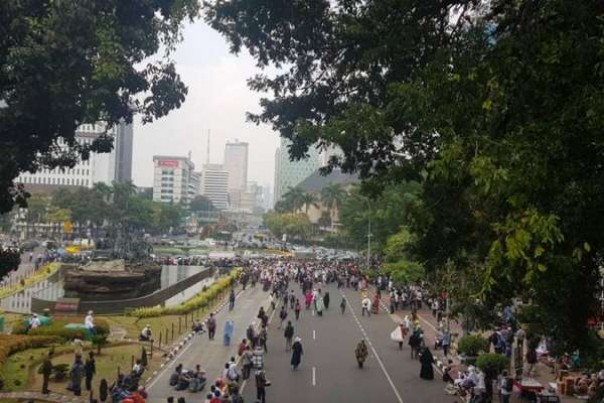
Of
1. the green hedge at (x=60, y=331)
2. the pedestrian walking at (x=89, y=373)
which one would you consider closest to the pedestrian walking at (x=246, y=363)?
the pedestrian walking at (x=89, y=373)

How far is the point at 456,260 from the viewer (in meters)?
12.8

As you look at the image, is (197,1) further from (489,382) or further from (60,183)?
(60,183)

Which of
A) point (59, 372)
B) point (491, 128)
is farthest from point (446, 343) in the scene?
point (491, 128)

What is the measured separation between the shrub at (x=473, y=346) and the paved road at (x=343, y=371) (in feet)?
5.87

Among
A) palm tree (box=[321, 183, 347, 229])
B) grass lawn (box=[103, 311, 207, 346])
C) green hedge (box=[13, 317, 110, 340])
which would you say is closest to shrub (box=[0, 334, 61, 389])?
green hedge (box=[13, 317, 110, 340])

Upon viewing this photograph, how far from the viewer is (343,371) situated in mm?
22969

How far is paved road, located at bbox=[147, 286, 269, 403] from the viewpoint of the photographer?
19.4 metres

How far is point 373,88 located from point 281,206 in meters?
139

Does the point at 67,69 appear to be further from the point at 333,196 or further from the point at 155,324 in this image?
the point at 333,196

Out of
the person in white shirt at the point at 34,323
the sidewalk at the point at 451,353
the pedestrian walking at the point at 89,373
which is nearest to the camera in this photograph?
the pedestrian walking at the point at 89,373

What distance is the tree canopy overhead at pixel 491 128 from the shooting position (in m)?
8.24

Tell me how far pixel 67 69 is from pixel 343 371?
13.0m

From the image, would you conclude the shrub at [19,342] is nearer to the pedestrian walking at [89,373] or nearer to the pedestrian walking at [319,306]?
the pedestrian walking at [89,373]

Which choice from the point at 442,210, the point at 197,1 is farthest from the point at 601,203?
the point at 197,1
